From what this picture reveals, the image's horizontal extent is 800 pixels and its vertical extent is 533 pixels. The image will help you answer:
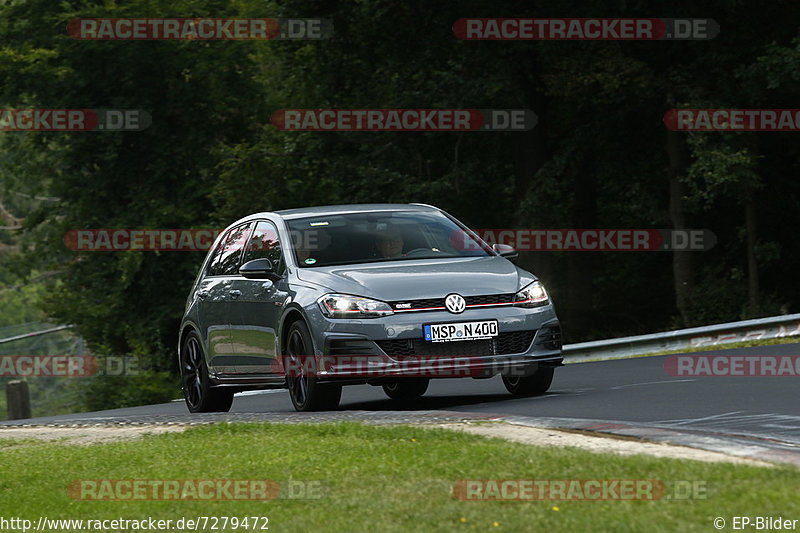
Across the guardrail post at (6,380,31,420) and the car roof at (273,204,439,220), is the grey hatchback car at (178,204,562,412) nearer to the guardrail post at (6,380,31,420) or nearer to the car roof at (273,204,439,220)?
the car roof at (273,204,439,220)

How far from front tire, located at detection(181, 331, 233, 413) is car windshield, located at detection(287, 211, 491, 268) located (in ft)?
6.26

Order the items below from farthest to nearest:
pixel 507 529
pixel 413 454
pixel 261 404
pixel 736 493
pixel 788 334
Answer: pixel 788 334, pixel 261 404, pixel 413 454, pixel 736 493, pixel 507 529

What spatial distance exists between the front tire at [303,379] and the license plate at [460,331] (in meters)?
0.99

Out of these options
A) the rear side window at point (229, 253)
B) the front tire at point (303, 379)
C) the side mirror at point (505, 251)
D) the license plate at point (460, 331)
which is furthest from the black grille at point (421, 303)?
the rear side window at point (229, 253)

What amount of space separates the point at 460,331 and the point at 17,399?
536 inches

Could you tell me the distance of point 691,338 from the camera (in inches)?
822

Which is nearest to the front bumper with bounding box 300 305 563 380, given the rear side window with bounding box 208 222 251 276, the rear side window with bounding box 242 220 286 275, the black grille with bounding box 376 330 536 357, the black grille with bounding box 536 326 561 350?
the black grille with bounding box 376 330 536 357

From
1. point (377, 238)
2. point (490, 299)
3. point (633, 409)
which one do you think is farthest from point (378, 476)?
point (377, 238)

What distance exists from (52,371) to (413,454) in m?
51.1

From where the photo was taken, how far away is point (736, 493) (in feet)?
22.8

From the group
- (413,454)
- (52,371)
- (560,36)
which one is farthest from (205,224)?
(413,454)

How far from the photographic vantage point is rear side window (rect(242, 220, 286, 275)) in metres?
13.4

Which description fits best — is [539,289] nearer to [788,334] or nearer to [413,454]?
[413,454]

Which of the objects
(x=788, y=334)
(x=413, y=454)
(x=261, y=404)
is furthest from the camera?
(x=788, y=334)
